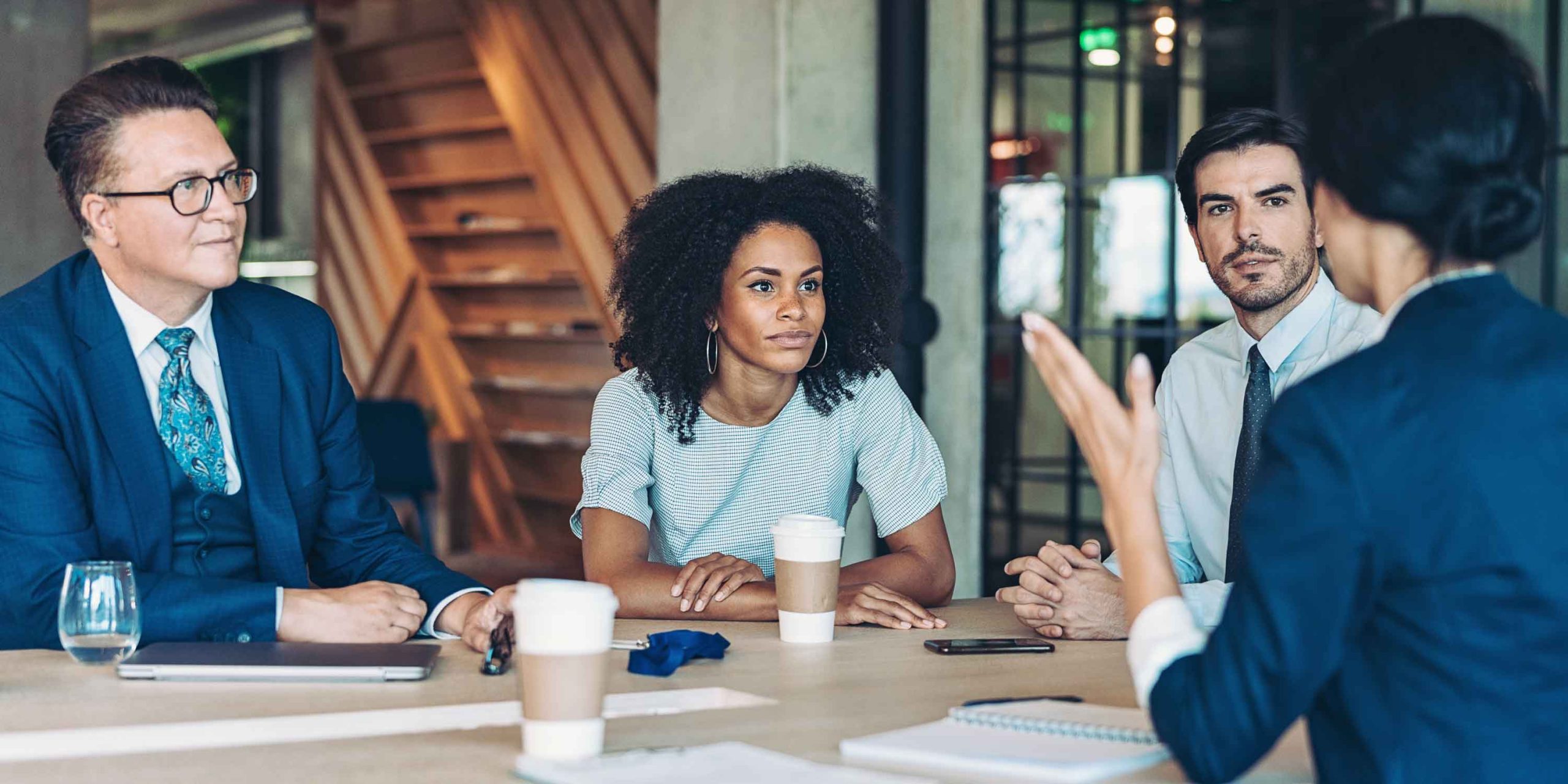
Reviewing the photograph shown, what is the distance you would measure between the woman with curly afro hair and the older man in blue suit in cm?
45

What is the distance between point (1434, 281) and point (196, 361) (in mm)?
1724

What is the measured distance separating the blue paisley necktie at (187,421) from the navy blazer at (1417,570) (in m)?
1.55

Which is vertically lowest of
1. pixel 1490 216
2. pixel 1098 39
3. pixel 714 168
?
pixel 1490 216

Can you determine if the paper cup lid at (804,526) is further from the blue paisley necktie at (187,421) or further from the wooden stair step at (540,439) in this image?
the wooden stair step at (540,439)

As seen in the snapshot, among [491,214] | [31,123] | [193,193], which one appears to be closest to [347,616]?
[193,193]

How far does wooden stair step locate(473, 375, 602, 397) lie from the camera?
285 inches

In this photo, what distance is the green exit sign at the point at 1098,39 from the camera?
6148mm

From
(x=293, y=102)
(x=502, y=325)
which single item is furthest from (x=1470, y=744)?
(x=293, y=102)

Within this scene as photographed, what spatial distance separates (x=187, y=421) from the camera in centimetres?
216

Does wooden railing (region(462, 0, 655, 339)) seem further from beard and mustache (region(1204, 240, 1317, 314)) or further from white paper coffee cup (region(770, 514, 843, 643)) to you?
white paper coffee cup (region(770, 514, 843, 643))

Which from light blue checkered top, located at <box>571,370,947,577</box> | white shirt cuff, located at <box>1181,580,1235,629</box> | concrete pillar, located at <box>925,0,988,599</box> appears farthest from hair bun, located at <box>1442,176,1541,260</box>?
concrete pillar, located at <box>925,0,988,599</box>

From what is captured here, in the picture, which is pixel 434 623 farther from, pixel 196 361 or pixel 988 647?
pixel 988 647

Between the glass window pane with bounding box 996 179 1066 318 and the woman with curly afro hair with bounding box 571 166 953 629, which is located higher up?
the glass window pane with bounding box 996 179 1066 318

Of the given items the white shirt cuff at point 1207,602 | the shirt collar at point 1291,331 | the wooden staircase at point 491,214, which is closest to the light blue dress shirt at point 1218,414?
the shirt collar at point 1291,331
